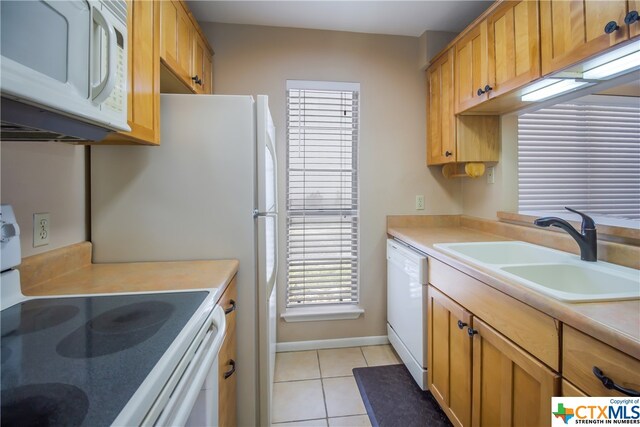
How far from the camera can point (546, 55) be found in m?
1.25

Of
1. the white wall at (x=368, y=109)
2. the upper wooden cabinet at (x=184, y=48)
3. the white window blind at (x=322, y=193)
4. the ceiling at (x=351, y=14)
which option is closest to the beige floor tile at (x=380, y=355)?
the white wall at (x=368, y=109)

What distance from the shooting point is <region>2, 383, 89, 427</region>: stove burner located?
15.8 inches

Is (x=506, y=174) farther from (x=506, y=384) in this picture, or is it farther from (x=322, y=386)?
(x=322, y=386)

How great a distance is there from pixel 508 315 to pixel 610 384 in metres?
0.35

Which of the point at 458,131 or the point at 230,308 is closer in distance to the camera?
the point at 230,308

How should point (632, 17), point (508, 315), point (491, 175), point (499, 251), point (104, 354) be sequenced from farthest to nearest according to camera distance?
point (491, 175), point (499, 251), point (508, 315), point (632, 17), point (104, 354)

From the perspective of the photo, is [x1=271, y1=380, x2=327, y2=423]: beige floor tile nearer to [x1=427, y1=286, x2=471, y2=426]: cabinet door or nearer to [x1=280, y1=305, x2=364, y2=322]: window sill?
[x1=280, y1=305, x2=364, y2=322]: window sill

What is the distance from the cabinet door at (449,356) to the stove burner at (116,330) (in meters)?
1.22

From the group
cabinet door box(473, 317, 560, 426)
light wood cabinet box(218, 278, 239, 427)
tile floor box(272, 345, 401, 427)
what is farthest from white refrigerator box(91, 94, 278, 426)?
cabinet door box(473, 317, 560, 426)

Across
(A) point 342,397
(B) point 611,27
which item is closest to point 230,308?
(A) point 342,397

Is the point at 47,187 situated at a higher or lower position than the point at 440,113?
lower

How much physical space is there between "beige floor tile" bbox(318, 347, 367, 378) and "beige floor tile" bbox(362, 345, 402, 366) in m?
0.05

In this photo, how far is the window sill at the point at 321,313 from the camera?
2.30 m

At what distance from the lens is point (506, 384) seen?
105 cm
